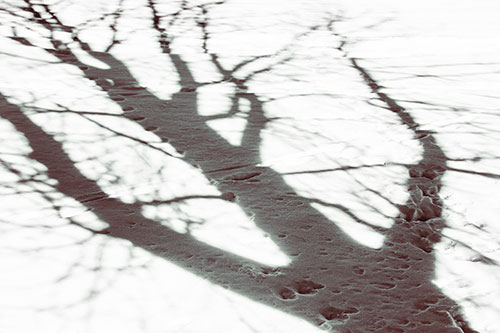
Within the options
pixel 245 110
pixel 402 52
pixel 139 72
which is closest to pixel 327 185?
pixel 245 110

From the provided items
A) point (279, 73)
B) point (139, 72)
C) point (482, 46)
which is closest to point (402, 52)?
point (482, 46)

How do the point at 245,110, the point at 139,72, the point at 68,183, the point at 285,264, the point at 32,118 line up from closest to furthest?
the point at 285,264 → the point at 68,183 → the point at 32,118 → the point at 245,110 → the point at 139,72

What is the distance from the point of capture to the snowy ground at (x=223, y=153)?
1.54m

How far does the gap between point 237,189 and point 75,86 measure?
3.78 feet

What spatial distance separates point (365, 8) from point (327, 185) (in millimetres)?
2667

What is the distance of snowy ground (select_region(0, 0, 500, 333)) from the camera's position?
5.04 ft

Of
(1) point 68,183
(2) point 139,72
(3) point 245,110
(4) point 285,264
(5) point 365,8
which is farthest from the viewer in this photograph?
(5) point 365,8

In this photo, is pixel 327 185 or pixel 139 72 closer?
pixel 327 185

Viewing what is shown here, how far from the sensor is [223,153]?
7.57 ft

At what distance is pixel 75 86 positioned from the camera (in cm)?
278

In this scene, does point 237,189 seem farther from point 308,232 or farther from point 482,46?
point 482,46

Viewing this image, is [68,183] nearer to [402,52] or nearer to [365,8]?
[402,52]

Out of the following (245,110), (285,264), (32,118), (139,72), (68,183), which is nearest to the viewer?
(285,264)

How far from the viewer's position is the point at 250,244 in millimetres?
1768
